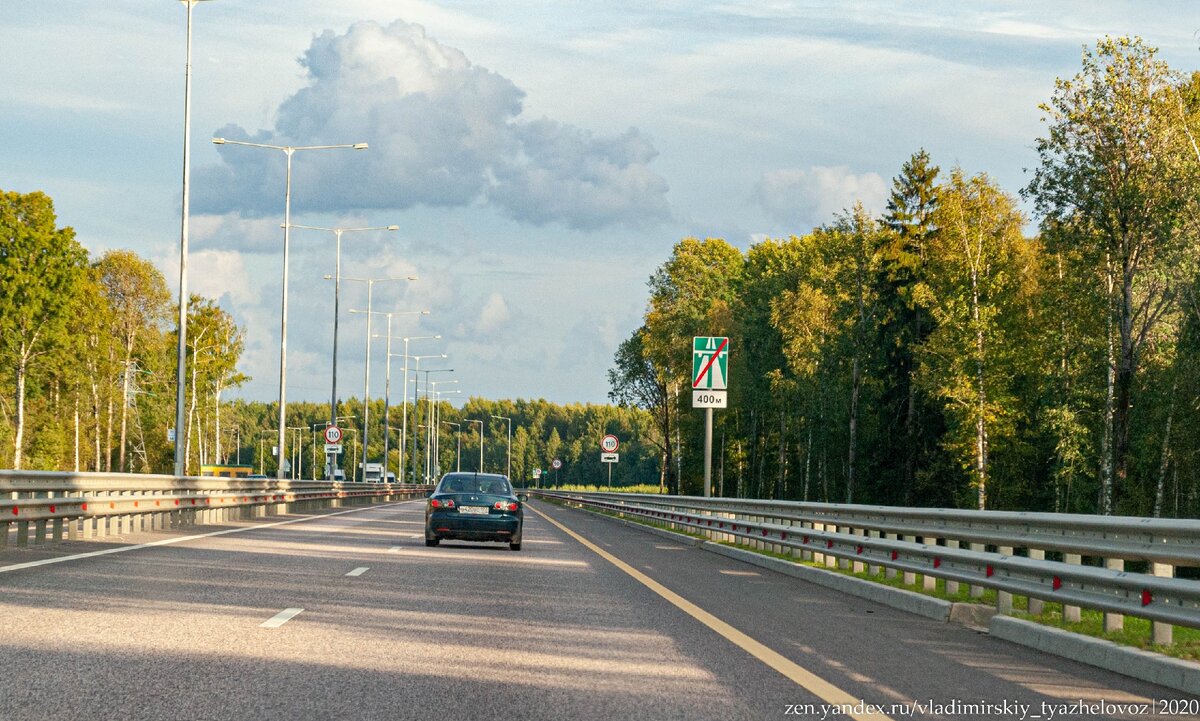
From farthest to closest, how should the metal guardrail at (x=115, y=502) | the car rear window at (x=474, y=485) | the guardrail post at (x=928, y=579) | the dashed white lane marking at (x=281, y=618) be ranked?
the car rear window at (x=474, y=485) → the metal guardrail at (x=115, y=502) → the guardrail post at (x=928, y=579) → the dashed white lane marking at (x=281, y=618)

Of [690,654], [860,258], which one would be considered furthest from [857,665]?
[860,258]

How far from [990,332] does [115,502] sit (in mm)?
43857

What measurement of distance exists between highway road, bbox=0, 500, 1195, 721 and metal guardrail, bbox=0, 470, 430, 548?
1.24 meters

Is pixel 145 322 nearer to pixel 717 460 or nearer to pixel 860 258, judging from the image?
pixel 717 460

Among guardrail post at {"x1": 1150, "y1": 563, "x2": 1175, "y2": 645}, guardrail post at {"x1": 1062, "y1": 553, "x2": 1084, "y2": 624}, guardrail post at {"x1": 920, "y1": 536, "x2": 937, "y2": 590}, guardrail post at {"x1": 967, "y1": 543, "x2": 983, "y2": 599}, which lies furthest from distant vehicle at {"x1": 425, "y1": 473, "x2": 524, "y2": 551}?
guardrail post at {"x1": 1150, "y1": 563, "x2": 1175, "y2": 645}

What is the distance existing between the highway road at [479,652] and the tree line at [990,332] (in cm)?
3616

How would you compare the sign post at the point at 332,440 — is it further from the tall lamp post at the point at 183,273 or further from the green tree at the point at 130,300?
the green tree at the point at 130,300

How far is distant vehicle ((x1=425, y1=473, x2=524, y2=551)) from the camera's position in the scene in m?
22.5

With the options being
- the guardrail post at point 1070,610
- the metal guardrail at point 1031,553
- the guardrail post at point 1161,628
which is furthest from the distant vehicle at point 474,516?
the guardrail post at point 1161,628

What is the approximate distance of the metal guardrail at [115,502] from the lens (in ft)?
58.8

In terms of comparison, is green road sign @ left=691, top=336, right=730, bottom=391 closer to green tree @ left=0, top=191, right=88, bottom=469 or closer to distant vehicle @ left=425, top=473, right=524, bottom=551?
distant vehicle @ left=425, top=473, right=524, bottom=551

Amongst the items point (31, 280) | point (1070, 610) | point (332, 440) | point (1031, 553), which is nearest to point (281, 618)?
point (1070, 610)

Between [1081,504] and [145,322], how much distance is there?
63.9 metres

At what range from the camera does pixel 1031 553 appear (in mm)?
14133
